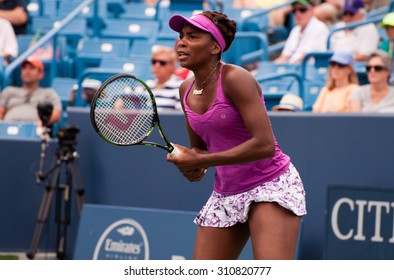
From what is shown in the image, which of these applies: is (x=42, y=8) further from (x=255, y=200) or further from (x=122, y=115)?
(x=255, y=200)

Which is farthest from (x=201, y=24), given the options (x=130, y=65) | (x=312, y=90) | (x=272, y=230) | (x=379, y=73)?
(x=130, y=65)

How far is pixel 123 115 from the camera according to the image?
5.35 m

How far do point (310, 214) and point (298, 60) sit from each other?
393 cm

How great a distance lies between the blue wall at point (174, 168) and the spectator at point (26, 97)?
2.84ft

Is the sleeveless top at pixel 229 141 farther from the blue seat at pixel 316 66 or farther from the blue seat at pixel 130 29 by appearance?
the blue seat at pixel 130 29

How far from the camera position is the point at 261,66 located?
11305 mm

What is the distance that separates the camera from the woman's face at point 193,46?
4.93 m

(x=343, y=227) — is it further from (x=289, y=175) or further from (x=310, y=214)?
(x=289, y=175)

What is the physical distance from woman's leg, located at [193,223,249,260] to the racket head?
0.56 meters

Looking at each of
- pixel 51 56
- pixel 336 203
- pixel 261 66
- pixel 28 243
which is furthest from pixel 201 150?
pixel 51 56

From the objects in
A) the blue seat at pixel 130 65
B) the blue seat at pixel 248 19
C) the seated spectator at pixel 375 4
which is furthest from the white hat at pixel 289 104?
the seated spectator at pixel 375 4

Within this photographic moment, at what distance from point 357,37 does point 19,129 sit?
3577mm

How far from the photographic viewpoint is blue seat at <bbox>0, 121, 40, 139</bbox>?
412 inches

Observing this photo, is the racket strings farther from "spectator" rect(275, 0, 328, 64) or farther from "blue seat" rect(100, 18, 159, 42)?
"blue seat" rect(100, 18, 159, 42)
